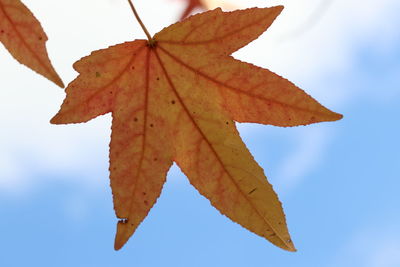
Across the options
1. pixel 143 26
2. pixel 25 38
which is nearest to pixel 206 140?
pixel 143 26

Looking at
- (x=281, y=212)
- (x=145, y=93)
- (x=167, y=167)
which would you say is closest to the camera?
(x=281, y=212)

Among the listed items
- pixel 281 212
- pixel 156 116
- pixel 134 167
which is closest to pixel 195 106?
pixel 156 116

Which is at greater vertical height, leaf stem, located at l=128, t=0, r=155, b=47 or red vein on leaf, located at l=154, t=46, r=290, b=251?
leaf stem, located at l=128, t=0, r=155, b=47

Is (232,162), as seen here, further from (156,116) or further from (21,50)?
(21,50)

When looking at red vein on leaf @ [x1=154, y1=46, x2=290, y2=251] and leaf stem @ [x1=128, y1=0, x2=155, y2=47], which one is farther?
leaf stem @ [x1=128, y1=0, x2=155, y2=47]

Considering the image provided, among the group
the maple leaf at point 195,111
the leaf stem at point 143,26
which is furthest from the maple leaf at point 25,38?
the leaf stem at point 143,26

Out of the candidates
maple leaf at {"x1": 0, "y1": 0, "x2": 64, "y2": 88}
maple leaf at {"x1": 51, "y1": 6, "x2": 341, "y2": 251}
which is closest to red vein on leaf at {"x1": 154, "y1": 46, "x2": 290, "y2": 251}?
maple leaf at {"x1": 51, "y1": 6, "x2": 341, "y2": 251}

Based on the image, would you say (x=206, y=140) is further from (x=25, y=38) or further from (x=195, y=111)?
(x=25, y=38)

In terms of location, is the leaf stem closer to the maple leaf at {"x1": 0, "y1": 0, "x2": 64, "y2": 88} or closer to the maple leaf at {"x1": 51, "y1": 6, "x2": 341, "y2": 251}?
the maple leaf at {"x1": 51, "y1": 6, "x2": 341, "y2": 251}
